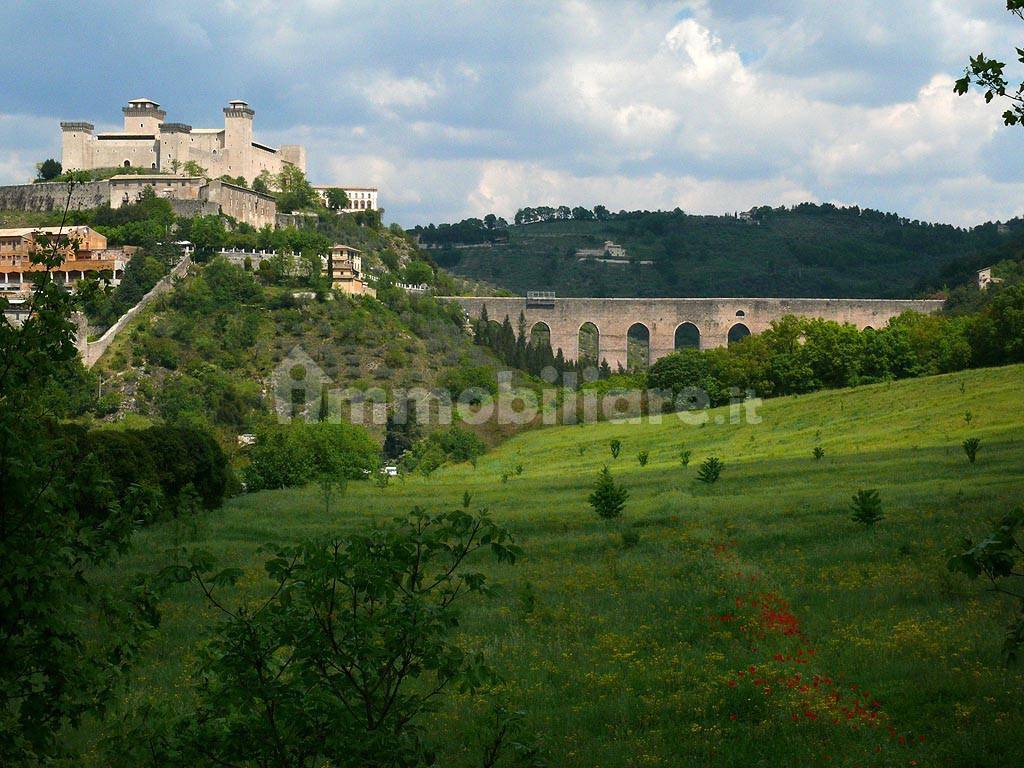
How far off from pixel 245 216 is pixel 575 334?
34.8 m

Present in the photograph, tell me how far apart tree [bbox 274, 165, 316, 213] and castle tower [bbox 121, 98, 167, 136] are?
42.6 feet

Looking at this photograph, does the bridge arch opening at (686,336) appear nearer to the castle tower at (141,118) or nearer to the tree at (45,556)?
the castle tower at (141,118)

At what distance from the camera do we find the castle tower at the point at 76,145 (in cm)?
11914

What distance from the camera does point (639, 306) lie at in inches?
4936

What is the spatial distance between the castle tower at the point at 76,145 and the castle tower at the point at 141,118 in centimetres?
488

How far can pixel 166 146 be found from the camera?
12125 centimetres

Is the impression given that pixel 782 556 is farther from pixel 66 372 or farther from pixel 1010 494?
pixel 66 372

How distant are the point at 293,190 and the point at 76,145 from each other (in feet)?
69.1

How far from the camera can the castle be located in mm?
119688

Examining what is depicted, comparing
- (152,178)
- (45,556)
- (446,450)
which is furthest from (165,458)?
(152,178)

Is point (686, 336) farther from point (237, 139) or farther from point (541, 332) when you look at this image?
point (237, 139)

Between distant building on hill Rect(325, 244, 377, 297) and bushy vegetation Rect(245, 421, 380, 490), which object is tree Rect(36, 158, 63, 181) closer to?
distant building on hill Rect(325, 244, 377, 297)

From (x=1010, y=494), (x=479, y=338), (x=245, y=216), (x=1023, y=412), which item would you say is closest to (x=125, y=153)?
(x=245, y=216)

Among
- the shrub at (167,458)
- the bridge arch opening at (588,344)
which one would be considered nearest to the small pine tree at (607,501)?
the shrub at (167,458)
